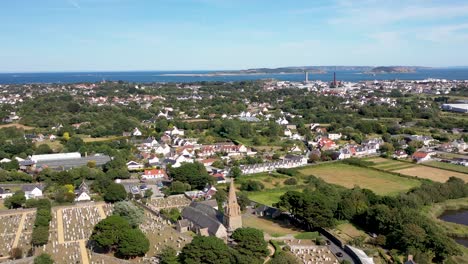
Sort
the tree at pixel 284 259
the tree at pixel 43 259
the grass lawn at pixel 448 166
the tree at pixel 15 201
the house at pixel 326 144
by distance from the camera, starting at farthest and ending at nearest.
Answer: the house at pixel 326 144 < the grass lawn at pixel 448 166 < the tree at pixel 15 201 < the tree at pixel 43 259 < the tree at pixel 284 259

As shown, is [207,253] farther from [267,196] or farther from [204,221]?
[267,196]

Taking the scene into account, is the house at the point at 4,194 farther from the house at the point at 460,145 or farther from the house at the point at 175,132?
the house at the point at 460,145

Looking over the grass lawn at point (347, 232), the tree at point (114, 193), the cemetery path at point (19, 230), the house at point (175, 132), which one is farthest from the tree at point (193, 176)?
the house at point (175, 132)

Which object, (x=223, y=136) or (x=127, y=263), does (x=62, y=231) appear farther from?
(x=223, y=136)

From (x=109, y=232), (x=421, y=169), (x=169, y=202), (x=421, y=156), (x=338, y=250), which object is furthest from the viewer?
(x=421, y=156)

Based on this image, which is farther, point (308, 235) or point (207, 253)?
point (308, 235)

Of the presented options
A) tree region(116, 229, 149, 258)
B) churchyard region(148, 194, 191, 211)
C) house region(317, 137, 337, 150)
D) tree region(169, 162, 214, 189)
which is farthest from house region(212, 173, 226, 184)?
house region(317, 137, 337, 150)

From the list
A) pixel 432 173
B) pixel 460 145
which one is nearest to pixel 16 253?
pixel 432 173
